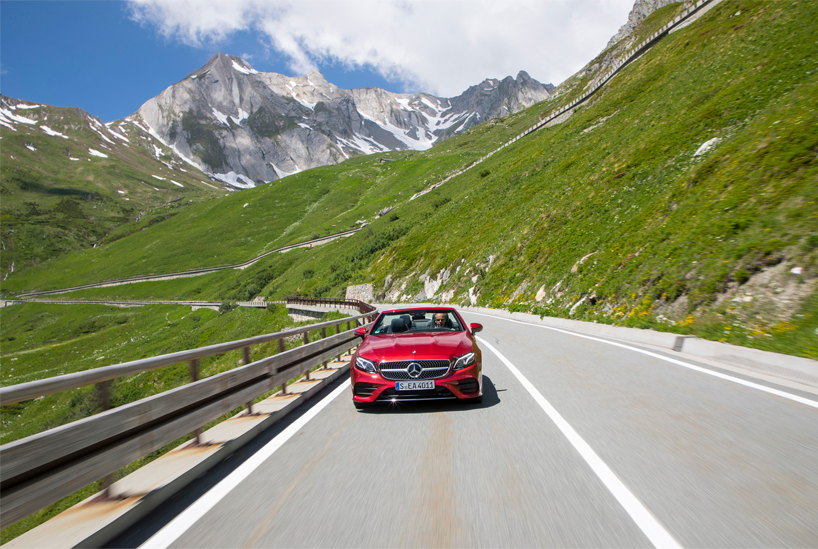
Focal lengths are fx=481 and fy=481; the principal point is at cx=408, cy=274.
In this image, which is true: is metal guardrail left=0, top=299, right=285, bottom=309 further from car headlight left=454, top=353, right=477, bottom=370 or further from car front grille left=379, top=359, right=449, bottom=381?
car headlight left=454, top=353, right=477, bottom=370

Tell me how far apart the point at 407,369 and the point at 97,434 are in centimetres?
359

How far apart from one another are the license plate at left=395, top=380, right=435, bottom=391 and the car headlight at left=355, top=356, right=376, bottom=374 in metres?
0.39

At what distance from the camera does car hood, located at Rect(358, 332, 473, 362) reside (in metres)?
6.25

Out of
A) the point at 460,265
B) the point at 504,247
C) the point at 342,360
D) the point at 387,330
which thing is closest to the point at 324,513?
the point at 387,330

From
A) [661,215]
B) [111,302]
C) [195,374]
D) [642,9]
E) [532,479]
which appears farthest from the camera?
[642,9]

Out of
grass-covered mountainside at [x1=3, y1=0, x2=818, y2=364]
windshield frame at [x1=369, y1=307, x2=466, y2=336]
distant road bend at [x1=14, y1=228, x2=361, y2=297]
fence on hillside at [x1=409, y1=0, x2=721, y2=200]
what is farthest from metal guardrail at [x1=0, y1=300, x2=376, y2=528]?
distant road bend at [x1=14, y1=228, x2=361, y2=297]

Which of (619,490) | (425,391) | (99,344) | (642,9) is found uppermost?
(642,9)

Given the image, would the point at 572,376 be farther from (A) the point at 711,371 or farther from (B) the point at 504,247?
(B) the point at 504,247

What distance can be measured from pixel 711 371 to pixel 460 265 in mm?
34737

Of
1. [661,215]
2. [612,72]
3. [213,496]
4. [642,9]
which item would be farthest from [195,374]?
[642,9]

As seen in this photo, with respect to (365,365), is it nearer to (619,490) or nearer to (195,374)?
(195,374)

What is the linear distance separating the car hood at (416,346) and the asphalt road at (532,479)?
786mm

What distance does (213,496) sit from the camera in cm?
368

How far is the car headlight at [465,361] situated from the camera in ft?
20.4
